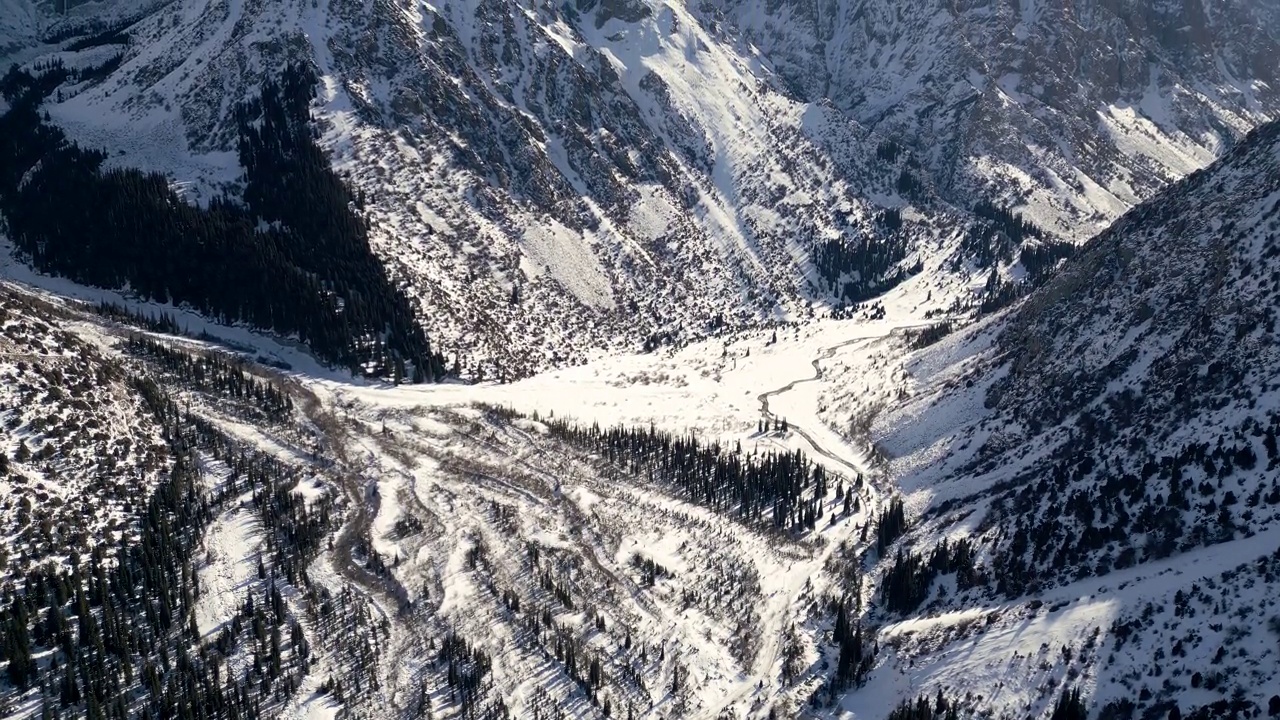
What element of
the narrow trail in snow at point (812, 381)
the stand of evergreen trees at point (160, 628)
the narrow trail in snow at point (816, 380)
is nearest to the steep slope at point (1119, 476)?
the narrow trail in snow at point (812, 381)

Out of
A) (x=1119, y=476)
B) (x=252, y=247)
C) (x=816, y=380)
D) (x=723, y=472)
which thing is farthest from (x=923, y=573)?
(x=252, y=247)

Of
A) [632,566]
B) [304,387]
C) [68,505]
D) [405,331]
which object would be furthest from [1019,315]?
[68,505]

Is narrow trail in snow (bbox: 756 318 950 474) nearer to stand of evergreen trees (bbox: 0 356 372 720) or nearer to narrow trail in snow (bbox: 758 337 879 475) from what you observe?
narrow trail in snow (bbox: 758 337 879 475)

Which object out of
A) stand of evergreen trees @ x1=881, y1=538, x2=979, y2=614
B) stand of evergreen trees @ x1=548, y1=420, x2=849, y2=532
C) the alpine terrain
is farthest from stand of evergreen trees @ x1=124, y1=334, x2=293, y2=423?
stand of evergreen trees @ x1=881, y1=538, x2=979, y2=614

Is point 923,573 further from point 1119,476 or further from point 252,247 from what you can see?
point 252,247

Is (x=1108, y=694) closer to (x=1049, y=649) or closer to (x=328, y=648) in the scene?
(x=1049, y=649)

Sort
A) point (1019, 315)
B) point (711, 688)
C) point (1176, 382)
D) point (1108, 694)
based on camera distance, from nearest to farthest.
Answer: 1. point (1108, 694)
2. point (711, 688)
3. point (1176, 382)
4. point (1019, 315)

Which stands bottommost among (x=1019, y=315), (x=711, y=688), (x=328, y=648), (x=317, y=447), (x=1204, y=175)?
(x=711, y=688)
